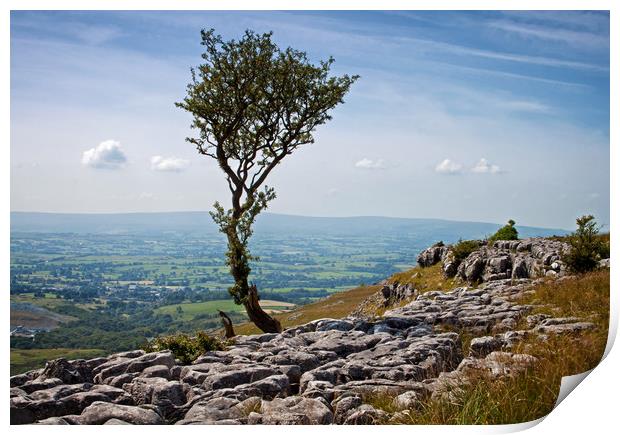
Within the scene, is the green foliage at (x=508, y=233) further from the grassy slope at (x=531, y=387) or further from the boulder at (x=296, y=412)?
the boulder at (x=296, y=412)

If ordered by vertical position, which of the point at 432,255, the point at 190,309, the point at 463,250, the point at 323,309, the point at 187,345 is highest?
the point at 463,250

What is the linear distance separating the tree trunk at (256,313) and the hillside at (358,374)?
285 centimetres

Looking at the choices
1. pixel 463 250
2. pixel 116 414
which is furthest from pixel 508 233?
pixel 116 414

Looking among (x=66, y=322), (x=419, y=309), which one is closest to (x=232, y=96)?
(x=419, y=309)

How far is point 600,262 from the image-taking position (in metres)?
23.5

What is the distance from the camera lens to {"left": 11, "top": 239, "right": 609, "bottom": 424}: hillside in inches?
363

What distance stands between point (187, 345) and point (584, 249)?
52.1ft

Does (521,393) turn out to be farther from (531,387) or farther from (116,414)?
(116,414)

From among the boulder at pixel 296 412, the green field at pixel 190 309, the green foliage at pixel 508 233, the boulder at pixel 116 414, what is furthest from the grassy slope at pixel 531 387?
the green field at pixel 190 309

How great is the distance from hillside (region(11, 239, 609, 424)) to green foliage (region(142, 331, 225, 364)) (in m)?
0.07

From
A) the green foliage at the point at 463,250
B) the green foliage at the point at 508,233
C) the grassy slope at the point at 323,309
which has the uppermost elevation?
the green foliage at the point at 508,233

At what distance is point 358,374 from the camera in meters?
11.4

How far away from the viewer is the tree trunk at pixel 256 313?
1947 centimetres
